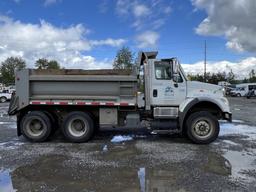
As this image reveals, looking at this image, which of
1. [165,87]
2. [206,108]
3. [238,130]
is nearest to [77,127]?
[165,87]

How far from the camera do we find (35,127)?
11.1m

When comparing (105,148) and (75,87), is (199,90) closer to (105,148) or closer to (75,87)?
(105,148)

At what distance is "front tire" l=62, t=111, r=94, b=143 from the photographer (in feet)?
35.5

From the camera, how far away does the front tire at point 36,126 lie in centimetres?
1091

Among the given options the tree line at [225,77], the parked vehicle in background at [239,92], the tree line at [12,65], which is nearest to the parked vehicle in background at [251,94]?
the parked vehicle in background at [239,92]

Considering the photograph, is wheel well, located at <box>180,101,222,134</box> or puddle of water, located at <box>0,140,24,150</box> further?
wheel well, located at <box>180,101,222,134</box>

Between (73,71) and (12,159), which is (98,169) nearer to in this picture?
(12,159)

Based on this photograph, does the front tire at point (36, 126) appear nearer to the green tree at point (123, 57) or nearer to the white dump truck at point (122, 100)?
the white dump truck at point (122, 100)

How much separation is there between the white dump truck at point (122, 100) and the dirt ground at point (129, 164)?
0.53 metres

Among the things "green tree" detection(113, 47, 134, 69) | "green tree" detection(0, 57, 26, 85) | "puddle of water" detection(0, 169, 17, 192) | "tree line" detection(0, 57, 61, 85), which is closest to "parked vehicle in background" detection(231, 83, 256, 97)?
"green tree" detection(113, 47, 134, 69)

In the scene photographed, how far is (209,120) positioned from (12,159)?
18.9 feet

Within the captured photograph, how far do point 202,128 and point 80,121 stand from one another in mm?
3789

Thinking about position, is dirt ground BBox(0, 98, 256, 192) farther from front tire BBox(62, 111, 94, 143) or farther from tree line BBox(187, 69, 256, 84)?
tree line BBox(187, 69, 256, 84)

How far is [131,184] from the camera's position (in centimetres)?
649
